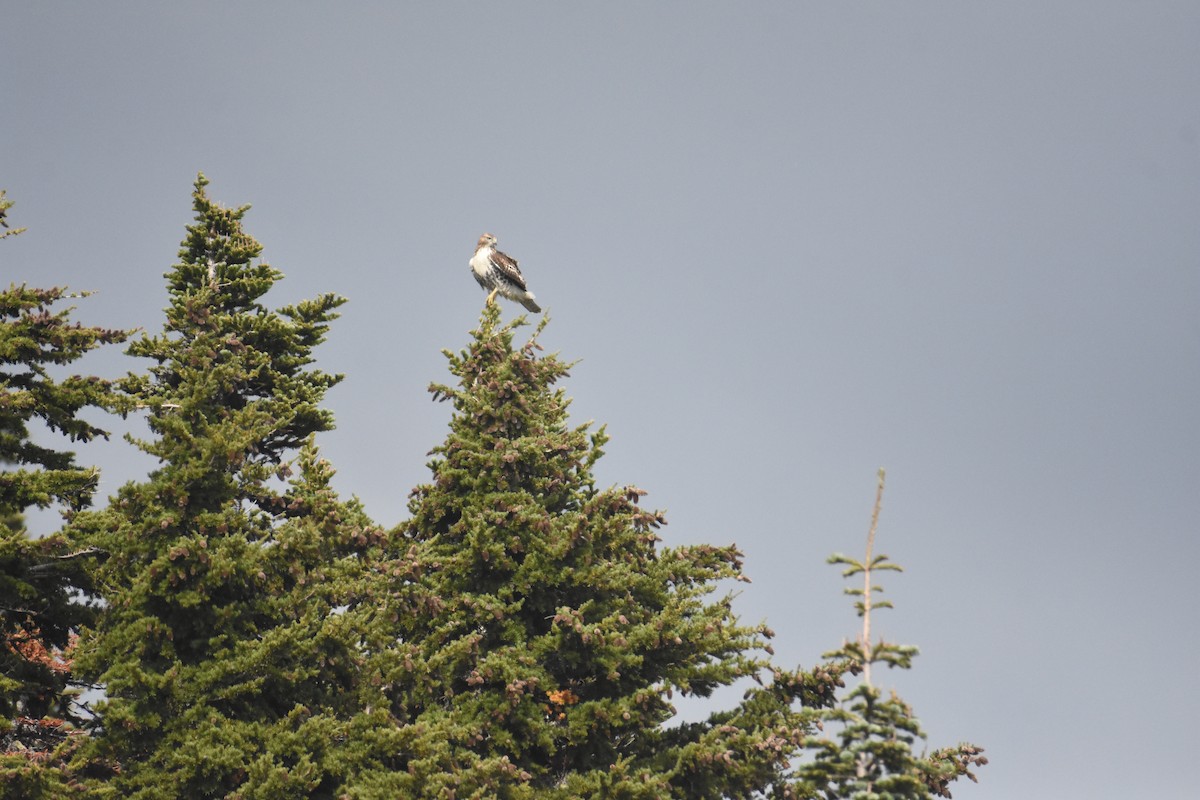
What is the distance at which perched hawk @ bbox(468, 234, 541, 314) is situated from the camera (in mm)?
32406

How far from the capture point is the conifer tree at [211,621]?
1873 cm

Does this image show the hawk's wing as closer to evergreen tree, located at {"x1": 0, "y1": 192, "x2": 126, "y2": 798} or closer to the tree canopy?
the tree canopy

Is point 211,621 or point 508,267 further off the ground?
point 508,267

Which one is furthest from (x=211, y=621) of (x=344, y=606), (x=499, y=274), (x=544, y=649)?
(x=499, y=274)

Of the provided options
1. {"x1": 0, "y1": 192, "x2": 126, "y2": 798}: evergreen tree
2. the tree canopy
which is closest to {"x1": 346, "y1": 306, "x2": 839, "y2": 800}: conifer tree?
the tree canopy

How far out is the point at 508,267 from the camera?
32531mm

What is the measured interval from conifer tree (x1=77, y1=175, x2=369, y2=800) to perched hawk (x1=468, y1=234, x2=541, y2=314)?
10226 millimetres

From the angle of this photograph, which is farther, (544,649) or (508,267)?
(508,267)

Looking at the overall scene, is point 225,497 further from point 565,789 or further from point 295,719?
point 565,789

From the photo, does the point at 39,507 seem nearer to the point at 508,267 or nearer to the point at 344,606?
the point at 344,606

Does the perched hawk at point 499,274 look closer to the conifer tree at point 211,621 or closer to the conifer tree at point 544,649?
the conifer tree at point 544,649

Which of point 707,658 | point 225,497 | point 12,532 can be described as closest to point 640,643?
point 707,658

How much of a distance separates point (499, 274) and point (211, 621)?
14.8 m

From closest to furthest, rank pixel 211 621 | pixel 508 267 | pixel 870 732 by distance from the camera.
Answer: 1. pixel 870 732
2. pixel 211 621
3. pixel 508 267
